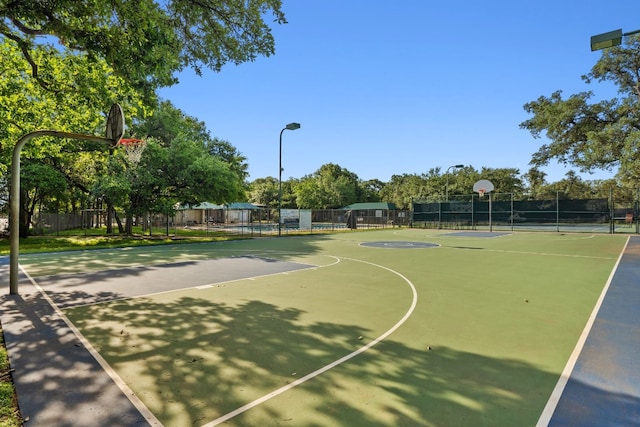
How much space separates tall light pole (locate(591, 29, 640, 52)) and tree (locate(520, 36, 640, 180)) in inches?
780

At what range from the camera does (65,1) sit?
545cm

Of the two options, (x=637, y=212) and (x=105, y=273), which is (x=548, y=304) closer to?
(x=105, y=273)

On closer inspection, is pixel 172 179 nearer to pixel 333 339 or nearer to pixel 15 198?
pixel 15 198

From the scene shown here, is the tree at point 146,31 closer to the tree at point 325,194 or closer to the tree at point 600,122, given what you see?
the tree at point 600,122

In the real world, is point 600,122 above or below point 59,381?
above

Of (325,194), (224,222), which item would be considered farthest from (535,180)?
(224,222)

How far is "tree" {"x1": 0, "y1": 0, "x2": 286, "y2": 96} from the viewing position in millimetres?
5853

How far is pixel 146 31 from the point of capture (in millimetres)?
6426

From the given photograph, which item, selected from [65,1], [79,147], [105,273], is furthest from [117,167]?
[65,1]

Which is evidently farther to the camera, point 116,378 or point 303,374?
point 303,374

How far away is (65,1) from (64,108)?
7.47 metres

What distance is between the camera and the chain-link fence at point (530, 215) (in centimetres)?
2538

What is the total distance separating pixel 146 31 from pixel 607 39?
8.50 m

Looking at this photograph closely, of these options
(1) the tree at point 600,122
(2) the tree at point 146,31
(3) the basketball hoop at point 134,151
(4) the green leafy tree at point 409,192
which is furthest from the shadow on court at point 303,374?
(4) the green leafy tree at point 409,192
